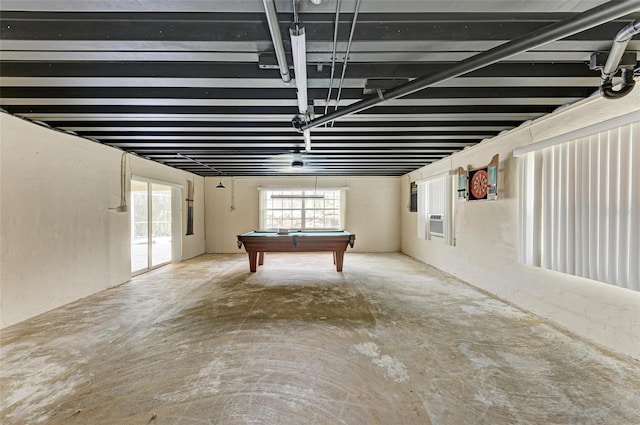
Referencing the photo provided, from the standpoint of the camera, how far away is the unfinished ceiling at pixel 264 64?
5.21ft

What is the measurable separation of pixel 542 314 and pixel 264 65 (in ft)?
12.7

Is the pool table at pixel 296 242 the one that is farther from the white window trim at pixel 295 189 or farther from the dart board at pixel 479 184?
the white window trim at pixel 295 189

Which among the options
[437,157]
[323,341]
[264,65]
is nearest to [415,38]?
[264,65]

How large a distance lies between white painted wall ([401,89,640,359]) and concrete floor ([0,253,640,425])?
202mm

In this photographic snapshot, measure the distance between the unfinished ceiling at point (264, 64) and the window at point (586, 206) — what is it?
0.51m

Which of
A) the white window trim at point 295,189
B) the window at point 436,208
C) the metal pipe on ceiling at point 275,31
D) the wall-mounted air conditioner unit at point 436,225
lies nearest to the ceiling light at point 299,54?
the metal pipe on ceiling at point 275,31

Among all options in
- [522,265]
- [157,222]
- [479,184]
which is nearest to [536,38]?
[522,265]

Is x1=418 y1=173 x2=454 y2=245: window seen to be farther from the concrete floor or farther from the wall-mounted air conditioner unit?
the concrete floor

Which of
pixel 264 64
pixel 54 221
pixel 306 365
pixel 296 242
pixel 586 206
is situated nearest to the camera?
pixel 264 64

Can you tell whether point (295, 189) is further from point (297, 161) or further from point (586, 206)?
point (586, 206)

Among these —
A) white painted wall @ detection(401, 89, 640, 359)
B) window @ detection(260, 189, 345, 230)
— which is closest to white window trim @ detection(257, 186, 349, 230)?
window @ detection(260, 189, 345, 230)

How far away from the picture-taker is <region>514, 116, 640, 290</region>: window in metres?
2.18

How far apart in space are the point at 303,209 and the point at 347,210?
128cm

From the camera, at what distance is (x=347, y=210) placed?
7.87 meters
